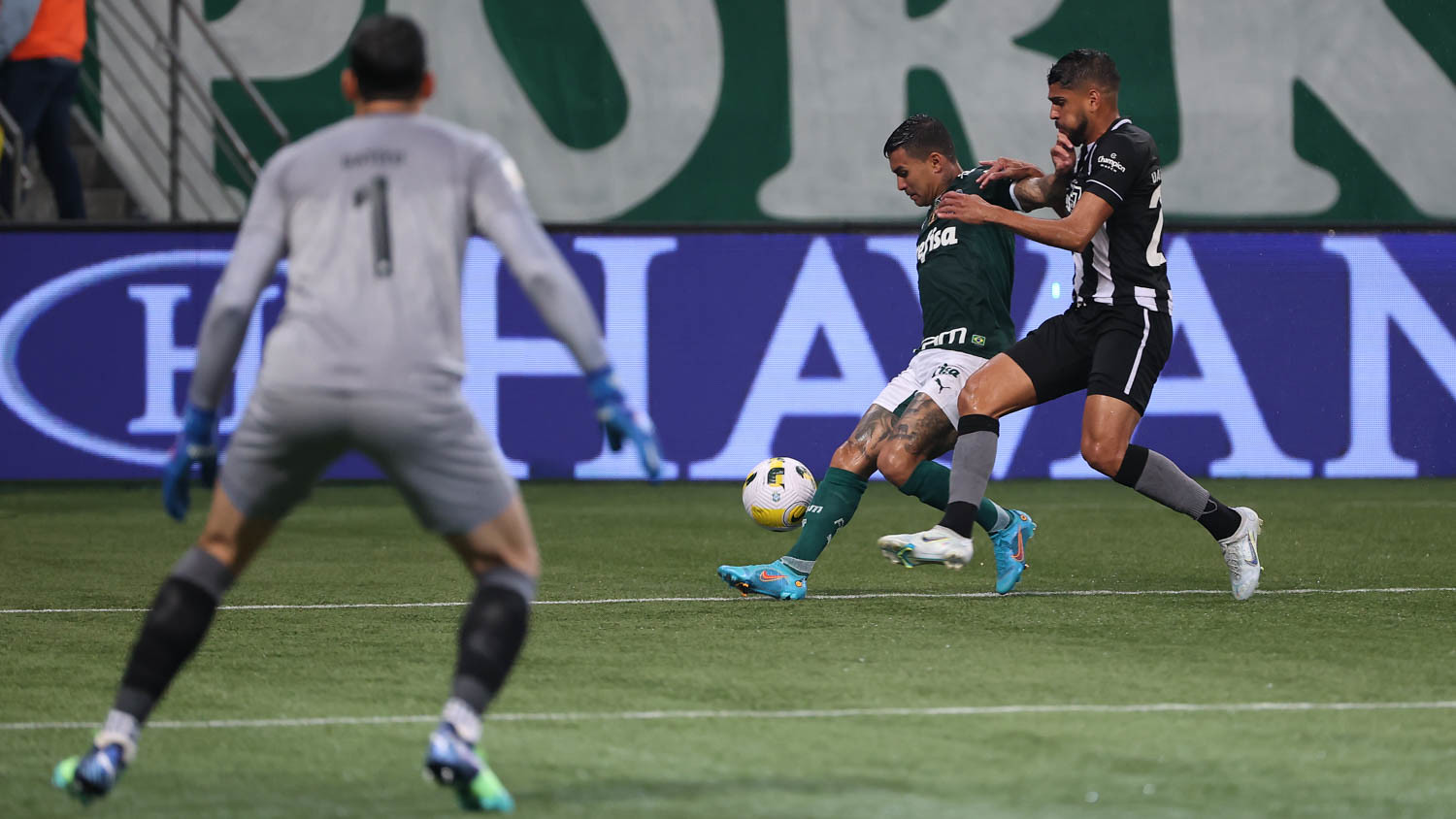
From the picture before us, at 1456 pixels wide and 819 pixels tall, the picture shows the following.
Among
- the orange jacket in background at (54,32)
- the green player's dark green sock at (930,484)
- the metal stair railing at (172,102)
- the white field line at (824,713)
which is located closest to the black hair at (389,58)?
the white field line at (824,713)

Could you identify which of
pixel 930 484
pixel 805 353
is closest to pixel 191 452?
pixel 930 484

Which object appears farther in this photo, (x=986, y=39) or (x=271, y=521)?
(x=986, y=39)

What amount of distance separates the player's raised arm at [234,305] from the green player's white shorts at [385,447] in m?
0.09

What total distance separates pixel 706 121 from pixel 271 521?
1108 cm

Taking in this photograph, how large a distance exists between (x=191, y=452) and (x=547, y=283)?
0.86 meters

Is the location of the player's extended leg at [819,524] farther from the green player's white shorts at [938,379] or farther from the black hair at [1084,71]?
the black hair at [1084,71]

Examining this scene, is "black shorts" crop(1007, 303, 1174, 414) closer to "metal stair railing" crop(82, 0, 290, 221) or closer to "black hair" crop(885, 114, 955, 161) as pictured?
"black hair" crop(885, 114, 955, 161)

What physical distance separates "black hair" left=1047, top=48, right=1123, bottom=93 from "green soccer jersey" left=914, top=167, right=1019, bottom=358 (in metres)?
0.47

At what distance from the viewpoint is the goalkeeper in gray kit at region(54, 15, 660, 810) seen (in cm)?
394

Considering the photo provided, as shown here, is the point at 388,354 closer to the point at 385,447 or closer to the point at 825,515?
the point at 385,447

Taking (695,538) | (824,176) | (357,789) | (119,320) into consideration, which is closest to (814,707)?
(357,789)

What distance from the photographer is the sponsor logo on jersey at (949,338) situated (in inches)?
289

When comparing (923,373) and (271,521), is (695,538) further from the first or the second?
(271,521)

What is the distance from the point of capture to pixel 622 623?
668 cm
